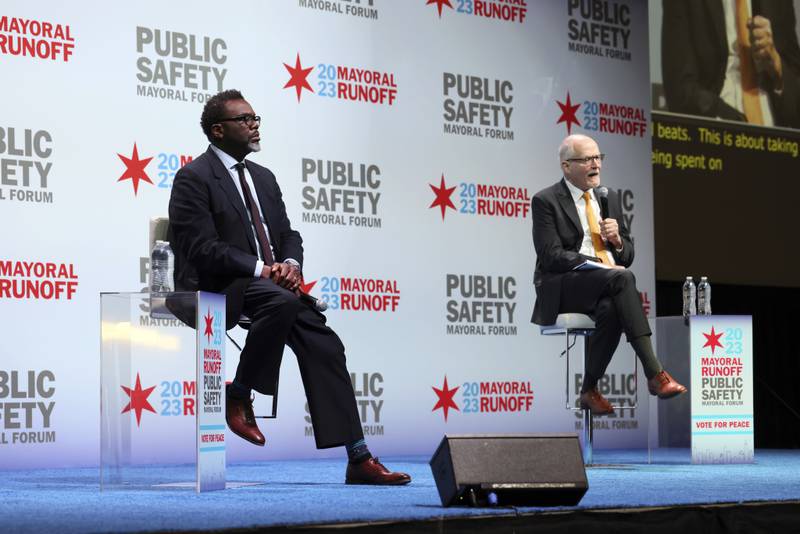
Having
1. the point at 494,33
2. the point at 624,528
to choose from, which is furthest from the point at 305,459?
the point at 624,528

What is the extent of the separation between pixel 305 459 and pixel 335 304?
770mm

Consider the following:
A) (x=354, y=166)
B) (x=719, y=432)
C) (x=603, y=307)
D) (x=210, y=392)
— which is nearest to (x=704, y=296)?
(x=719, y=432)

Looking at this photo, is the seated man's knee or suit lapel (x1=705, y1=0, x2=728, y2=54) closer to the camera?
the seated man's knee

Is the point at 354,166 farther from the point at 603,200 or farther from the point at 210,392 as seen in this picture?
the point at 210,392

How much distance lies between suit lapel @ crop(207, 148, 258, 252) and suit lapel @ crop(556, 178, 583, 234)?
1507 millimetres

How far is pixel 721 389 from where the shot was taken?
5.21 meters

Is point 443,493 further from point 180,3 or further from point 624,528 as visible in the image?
point 180,3

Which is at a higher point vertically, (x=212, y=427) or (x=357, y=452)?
(x=212, y=427)

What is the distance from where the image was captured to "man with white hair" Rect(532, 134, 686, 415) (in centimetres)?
473

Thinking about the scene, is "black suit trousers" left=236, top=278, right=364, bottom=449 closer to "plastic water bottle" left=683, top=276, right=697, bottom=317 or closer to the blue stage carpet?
the blue stage carpet

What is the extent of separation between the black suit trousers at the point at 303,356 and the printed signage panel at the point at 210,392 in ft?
0.63

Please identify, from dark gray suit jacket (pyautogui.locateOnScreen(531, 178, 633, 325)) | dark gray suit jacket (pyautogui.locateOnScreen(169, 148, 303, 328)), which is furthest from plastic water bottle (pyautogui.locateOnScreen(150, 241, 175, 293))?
dark gray suit jacket (pyautogui.locateOnScreen(531, 178, 633, 325))

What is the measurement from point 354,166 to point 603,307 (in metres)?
1.74

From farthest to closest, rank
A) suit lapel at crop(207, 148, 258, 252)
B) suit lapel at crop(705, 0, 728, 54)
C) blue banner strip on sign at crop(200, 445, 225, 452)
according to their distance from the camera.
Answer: suit lapel at crop(705, 0, 728, 54)
suit lapel at crop(207, 148, 258, 252)
blue banner strip on sign at crop(200, 445, 225, 452)
